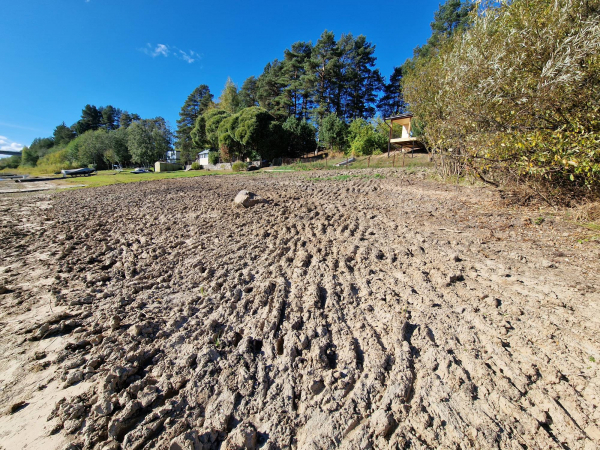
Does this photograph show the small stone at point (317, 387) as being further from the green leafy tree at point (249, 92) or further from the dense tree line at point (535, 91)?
the green leafy tree at point (249, 92)

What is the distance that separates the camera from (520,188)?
7414 mm

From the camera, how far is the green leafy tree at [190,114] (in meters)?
66.4

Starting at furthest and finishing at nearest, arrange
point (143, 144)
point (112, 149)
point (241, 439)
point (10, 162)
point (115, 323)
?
point (10, 162)
point (112, 149)
point (143, 144)
point (115, 323)
point (241, 439)

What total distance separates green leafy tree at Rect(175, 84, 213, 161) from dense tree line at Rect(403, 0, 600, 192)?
219ft

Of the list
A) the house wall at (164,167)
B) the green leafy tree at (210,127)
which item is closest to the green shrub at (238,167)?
the green leafy tree at (210,127)

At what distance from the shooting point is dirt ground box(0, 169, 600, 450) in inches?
76.6

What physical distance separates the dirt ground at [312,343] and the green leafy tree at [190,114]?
67377 mm

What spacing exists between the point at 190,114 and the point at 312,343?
258ft

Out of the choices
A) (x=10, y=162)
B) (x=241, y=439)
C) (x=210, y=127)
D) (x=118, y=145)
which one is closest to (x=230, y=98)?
(x=210, y=127)

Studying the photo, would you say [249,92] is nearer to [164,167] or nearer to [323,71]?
[323,71]

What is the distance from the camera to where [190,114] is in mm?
69312

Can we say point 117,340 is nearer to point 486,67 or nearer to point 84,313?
point 84,313

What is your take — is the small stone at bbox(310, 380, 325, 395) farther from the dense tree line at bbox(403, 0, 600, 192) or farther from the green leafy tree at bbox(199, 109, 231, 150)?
the green leafy tree at bbox(199, 109, 231, 150)

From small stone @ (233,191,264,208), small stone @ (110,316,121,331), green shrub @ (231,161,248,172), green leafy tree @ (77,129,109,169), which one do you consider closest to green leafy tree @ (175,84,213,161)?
green leafy tree @ (77,129,109,169)
